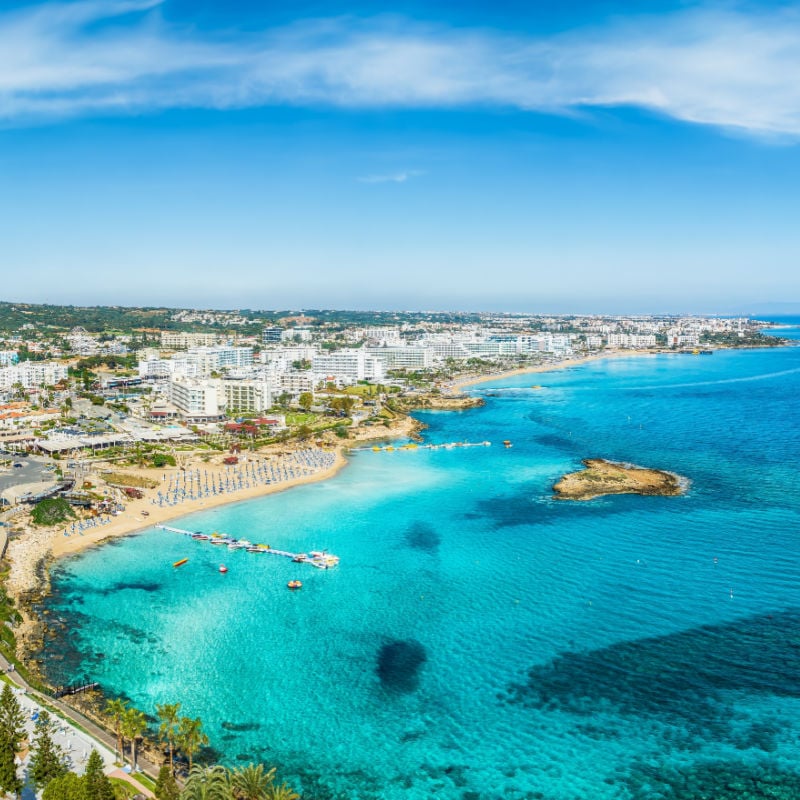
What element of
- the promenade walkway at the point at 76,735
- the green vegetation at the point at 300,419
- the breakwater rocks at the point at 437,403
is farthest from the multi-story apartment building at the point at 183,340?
the promenade walkway at the point at 76,735

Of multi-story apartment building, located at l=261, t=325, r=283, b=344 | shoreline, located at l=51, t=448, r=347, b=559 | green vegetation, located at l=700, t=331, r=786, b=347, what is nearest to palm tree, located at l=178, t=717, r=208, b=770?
shoreline, located at l=51, t=448, r=347, b=559

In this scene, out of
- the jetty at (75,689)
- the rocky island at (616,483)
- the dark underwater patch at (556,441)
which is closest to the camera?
the jetty at (75,689)

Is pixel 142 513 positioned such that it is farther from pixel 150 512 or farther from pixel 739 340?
pixel 739 340

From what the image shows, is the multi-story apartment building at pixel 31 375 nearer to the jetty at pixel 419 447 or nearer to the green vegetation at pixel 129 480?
the green vegetation at pixel 129 480

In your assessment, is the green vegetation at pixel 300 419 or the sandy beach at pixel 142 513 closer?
the sandy beach at pixel 142 513

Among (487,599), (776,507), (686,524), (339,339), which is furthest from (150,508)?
(339,339)

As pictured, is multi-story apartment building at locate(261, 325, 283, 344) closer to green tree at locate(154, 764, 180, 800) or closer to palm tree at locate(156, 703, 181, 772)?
palm tree at locate(156, 703, 181, 772)
